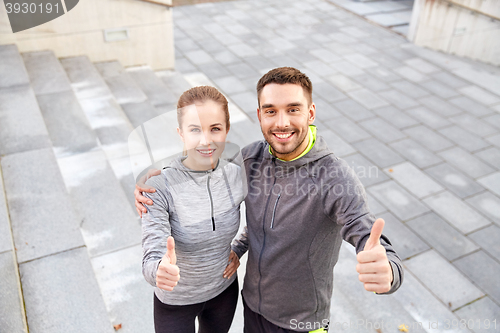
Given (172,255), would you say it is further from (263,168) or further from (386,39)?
(386,39)

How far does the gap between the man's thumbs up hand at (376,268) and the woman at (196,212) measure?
75cm

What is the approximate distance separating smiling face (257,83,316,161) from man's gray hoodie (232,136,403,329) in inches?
3.7

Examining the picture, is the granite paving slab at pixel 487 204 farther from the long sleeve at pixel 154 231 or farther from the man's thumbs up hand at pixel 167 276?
the man's thumbs up hand at pixel 167 276

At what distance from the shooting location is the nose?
185 centimetres

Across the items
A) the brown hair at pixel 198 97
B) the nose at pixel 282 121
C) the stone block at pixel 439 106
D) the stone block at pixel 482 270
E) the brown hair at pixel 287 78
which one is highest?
the brown hair at pixel 287 78

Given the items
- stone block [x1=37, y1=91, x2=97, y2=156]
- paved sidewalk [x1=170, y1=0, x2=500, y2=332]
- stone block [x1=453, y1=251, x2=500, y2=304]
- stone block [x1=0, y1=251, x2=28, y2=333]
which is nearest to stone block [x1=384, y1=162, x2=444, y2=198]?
paved sidewalk [x1=170, y1=0, x2=500, y2=332]

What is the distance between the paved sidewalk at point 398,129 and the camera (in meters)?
3.68

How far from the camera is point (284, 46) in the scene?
871 cm

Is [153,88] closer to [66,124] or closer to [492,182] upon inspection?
[66,124]

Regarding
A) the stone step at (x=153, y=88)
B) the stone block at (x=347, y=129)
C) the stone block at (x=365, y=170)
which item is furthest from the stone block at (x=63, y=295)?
the stone block at (x=347, y=129)

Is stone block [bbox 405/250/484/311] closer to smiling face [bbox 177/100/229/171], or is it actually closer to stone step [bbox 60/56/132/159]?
smiling face [bbox 177/100/229/171]

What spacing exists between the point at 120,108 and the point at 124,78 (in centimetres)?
125

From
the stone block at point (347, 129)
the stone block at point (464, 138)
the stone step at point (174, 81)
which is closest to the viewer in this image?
the stone block at point (464, 138)

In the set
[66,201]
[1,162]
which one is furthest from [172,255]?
[1,162]
